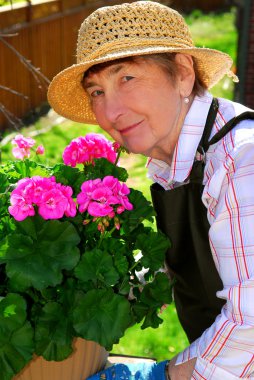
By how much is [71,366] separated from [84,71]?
2.93 ft

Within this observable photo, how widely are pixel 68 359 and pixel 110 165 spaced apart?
612mm

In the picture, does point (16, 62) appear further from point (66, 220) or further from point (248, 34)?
point (66, 220)

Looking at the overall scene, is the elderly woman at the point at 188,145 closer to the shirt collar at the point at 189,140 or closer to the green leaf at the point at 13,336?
the shirt collar at the point at 189,140

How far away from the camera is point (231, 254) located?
6.09ft

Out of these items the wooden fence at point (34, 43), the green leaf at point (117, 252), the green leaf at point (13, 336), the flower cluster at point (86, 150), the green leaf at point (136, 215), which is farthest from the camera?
the wooden fence at point (34, 43)

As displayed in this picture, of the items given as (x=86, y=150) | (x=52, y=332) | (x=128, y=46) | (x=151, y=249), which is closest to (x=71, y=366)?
(x=52, y=332)

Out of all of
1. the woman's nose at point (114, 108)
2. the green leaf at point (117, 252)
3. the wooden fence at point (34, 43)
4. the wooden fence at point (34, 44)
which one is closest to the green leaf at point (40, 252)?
the green leaf at point (117, 252)

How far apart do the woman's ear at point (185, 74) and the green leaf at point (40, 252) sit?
1.90ft

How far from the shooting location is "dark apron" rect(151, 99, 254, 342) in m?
2.10

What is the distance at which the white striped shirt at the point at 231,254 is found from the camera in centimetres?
182

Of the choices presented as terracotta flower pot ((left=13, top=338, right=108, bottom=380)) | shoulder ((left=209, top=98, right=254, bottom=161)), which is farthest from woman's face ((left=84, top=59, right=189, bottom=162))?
terracotta flower pot ((left=13, top=338, right=108, bottom=380))

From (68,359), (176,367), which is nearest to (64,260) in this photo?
(68,359)

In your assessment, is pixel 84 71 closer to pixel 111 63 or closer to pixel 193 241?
pixel 111 63

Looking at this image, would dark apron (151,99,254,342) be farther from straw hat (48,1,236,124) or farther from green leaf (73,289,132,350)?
green leaf (73,289,132,350)
